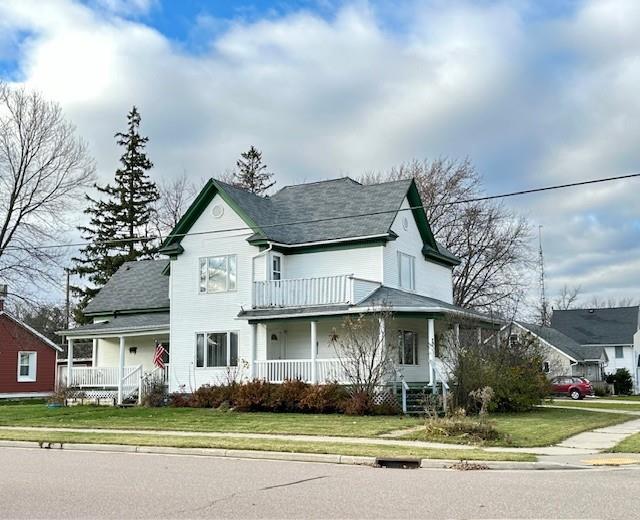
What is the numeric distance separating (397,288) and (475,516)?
836 inches

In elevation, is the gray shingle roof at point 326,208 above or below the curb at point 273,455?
above

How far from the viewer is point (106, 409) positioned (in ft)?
92.7

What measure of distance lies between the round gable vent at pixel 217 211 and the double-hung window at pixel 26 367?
72.1ft

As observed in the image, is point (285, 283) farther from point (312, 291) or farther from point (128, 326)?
point (128, 326)

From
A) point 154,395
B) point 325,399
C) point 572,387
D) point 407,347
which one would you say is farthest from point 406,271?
point 572,387

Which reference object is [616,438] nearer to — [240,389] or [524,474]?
[524,474]

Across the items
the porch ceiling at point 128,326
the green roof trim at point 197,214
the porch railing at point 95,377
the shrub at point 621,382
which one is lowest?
the shrub at point 621,382

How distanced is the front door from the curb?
1234 cm

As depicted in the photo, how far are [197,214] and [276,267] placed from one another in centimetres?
412

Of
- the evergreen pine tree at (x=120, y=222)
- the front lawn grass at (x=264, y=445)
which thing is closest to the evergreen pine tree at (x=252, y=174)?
the evergreen pine tree at (x=120, y=222)

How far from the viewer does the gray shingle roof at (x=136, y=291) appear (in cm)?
3562

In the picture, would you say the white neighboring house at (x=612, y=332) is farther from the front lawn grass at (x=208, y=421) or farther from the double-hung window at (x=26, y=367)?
the front lawn grass at (x=208, y=421)

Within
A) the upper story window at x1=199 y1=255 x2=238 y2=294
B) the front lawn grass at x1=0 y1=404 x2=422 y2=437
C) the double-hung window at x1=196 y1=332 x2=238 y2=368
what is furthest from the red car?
the front lawn grass at x1=0 y1=404 x2=422 y2=437

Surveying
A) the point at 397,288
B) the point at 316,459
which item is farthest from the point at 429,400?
the point at 316,459
